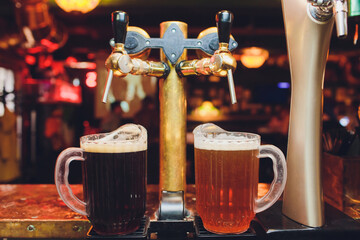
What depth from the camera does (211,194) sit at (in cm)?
73

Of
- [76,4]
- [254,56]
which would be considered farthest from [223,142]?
[254,56]

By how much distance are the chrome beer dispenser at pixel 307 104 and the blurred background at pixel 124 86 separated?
3.88 metres

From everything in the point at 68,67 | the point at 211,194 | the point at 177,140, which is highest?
the point at 68,67

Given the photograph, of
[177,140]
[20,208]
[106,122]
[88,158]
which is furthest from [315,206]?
[106,122]

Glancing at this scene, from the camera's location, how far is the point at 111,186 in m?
0.72

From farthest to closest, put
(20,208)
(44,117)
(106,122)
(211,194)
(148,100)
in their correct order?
(44,117), (106,122), (148,100), (20,208), (211,194)

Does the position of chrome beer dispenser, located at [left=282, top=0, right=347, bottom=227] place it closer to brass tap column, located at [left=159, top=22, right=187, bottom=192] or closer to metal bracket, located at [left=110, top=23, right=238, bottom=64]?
metal bracket, located at [left=110, top=23, right=238, bottom=64]

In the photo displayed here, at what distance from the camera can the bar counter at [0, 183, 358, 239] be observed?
88 centimetres

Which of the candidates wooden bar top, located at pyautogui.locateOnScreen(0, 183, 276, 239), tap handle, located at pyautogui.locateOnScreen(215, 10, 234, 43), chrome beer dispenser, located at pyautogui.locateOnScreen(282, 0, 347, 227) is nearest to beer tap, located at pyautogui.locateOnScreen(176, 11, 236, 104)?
tap handle, located at pyautogui.locateOnScreen(215, 10, 234, 43)

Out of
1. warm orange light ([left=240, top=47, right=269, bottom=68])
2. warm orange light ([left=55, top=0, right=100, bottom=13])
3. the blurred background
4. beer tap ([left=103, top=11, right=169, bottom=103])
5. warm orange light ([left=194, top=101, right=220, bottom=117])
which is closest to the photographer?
beer tap ([left=103, top=11, right=169, bottom=103])

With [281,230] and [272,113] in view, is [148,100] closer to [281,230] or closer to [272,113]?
[272,113]

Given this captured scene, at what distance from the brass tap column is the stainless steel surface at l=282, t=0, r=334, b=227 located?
0.30 meters

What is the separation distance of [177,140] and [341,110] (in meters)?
6.63

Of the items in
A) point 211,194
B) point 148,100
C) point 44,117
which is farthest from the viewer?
point 44,117
